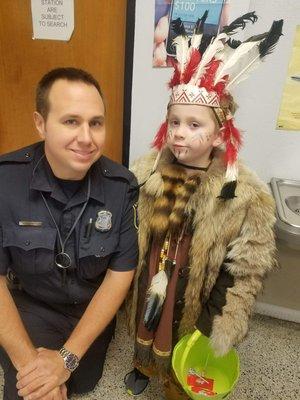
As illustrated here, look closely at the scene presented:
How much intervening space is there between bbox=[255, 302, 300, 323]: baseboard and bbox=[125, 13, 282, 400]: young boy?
0.77 meters

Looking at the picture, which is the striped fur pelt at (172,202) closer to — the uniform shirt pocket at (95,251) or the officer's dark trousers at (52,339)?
the uniform shirt pocket at (95,251)

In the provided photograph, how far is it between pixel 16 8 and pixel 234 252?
5.05ft

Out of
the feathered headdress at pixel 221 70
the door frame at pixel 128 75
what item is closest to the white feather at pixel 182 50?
the feathered headdress at pixel 221 70

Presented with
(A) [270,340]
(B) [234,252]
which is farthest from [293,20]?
(A) [270,340]

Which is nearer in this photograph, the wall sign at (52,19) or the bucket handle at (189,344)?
the bucket handle at (189,344)

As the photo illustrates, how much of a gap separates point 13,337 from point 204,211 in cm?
75

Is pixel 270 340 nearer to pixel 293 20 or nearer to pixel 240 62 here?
pixel 240 62

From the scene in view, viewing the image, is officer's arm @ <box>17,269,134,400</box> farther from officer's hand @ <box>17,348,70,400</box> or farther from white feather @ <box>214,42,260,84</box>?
white feather @ <box>214,42,260,84</box>

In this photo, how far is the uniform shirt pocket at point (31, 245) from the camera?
3.53ft

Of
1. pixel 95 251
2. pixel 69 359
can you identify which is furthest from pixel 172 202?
pixel 69 359

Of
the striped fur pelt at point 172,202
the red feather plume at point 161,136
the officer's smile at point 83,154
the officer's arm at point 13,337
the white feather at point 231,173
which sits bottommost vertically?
the officer's arm at point 13,337

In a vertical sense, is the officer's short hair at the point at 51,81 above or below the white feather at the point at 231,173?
above

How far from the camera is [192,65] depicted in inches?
38.9

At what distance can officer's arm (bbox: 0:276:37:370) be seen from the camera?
3.52ft
